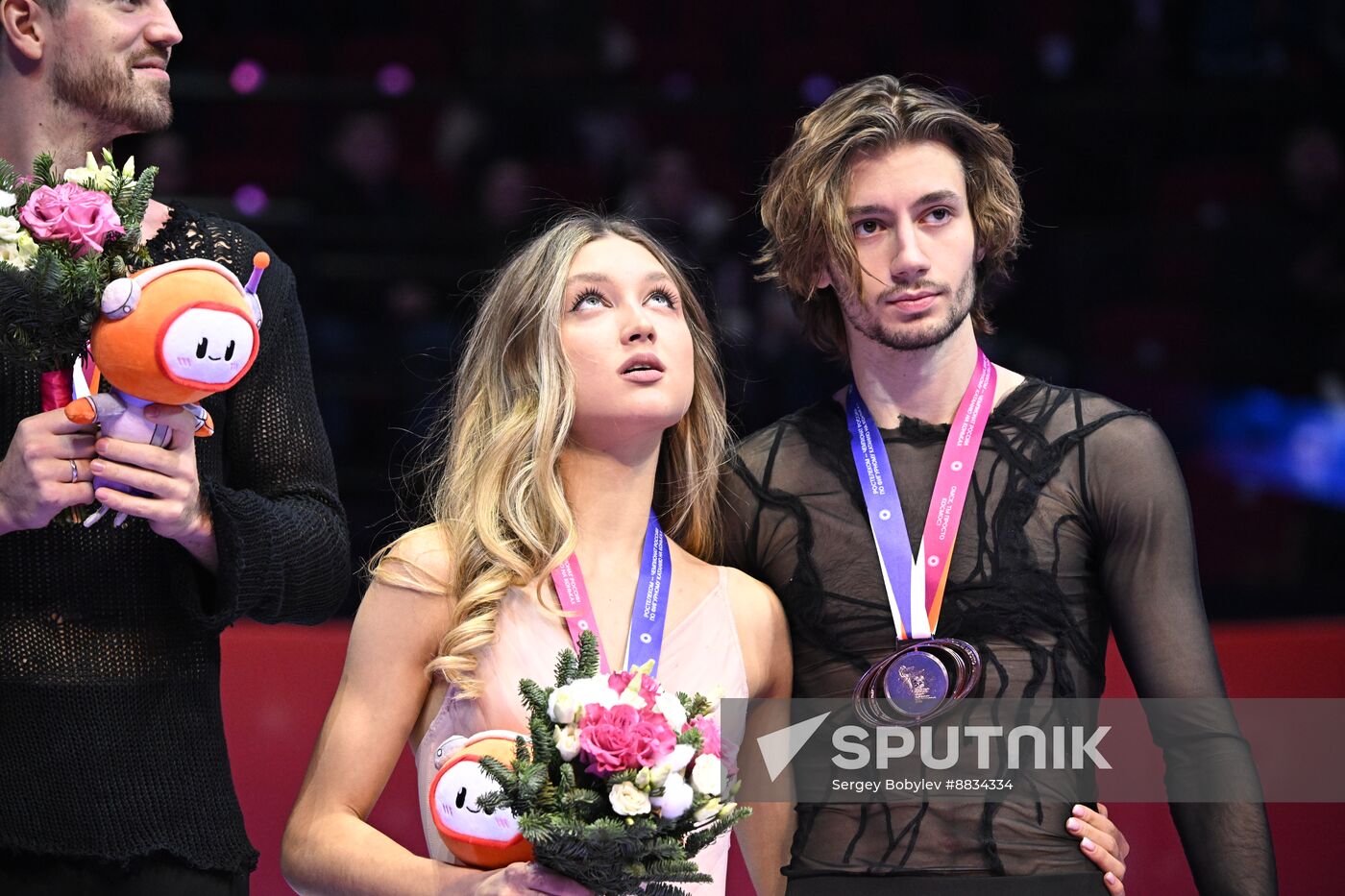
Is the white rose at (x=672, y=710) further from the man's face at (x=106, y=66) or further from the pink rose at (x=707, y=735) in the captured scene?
the man's face at (x=106, y=66)

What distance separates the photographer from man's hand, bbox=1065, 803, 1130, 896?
2.71 meters

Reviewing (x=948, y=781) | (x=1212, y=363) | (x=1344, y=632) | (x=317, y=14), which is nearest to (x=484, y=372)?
(x=948, y=781)

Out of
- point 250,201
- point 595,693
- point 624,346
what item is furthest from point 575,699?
point 250,201

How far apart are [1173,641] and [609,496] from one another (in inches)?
40.7

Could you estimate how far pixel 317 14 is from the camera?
25.1 feet

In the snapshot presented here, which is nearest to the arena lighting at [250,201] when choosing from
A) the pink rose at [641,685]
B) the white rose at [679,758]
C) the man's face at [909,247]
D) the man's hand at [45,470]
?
the man's face at [909,247]

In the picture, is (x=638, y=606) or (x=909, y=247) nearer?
(x=638, y=606)

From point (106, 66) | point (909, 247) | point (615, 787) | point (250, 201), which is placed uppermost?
point (250, 201)

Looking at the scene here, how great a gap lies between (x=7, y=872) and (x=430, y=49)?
591 centimetres

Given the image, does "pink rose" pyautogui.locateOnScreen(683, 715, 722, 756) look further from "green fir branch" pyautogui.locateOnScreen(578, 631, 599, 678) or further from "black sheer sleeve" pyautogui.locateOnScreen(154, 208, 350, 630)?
"black sheer sleeve" pyautogui.locateOnScreen(154, 208, 350, 630)

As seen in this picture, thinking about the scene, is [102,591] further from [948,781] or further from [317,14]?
[317,14]

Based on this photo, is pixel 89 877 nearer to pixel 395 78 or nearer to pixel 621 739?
pixel 621 739

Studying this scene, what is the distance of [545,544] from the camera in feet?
9.38

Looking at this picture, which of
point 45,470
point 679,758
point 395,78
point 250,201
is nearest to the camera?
point 45,470
